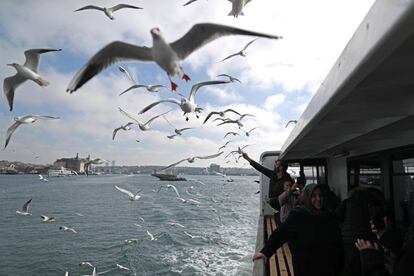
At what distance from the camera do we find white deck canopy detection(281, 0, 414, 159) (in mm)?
1297

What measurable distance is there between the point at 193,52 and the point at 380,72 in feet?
7.14

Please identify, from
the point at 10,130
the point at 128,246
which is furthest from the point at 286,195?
the point at 128,246

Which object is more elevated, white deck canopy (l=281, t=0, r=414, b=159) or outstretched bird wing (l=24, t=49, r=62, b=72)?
outstretched bird wing (l=24, t=49, r=62, b=72)

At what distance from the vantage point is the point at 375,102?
8.87 feet

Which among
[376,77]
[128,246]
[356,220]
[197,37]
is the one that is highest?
[197,37]

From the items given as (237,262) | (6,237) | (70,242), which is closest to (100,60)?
(237,262)

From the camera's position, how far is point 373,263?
2.40m

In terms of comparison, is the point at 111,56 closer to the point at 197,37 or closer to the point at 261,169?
the point at 197,37

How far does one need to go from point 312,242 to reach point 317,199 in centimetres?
37

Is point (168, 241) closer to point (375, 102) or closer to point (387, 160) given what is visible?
point (387, 160)

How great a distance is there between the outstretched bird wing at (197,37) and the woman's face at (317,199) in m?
1.56

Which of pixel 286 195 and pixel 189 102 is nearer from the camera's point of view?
pixel 286 195

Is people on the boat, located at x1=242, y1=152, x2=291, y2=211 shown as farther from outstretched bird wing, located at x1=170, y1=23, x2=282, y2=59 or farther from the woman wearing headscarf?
outstretched bird wing, located at x1=170, y1=23, x2=282, y2=59

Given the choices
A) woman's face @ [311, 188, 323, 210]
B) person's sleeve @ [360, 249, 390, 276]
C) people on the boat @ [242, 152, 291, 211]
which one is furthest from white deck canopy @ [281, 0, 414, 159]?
person's sleeve @ [360, 249, 390, 276]
